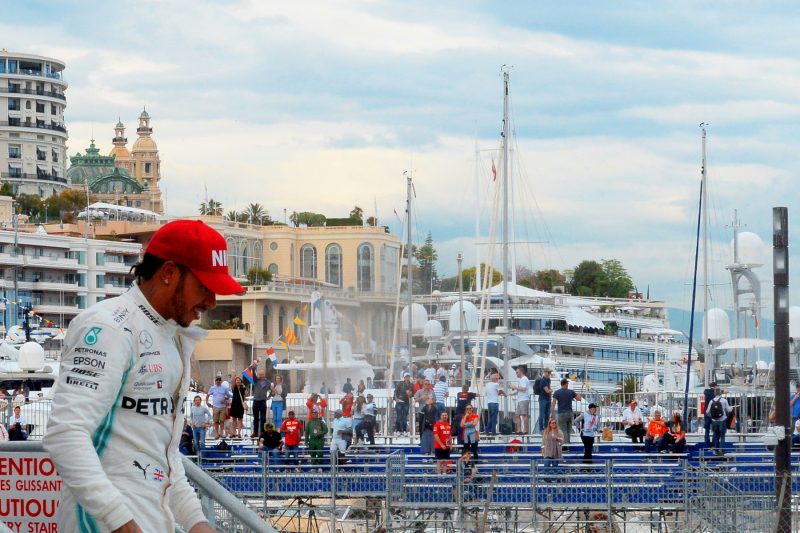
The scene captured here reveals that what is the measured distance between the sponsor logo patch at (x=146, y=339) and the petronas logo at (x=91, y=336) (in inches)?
5.9

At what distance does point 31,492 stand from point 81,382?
88.3 inches

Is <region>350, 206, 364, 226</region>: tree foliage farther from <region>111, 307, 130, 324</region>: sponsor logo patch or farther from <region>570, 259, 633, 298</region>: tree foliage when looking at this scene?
<region>111, 307, 130, 324</region>: sponsor logo patch

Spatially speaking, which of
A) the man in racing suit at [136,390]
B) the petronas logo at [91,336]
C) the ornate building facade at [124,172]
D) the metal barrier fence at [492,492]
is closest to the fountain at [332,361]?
the metal barrier fence at [492,492]

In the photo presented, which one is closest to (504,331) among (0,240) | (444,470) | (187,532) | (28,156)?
(444,470)

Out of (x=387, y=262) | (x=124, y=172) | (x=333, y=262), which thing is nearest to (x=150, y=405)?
(x=387, y=262)

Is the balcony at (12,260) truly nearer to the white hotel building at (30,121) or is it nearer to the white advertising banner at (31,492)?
the white hotel building at (30,121)

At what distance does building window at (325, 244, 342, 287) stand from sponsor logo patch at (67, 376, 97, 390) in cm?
11572

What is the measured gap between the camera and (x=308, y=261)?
403 feet

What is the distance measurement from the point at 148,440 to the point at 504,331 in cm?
3726

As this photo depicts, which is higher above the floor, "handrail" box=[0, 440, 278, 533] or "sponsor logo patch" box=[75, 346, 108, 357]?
"sponsor logo patch" box=[75, 346, 108, 357]

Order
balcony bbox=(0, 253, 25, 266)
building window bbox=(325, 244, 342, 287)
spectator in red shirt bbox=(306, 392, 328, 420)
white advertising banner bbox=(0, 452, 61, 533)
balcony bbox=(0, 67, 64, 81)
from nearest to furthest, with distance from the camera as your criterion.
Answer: white advertising banner bbox=(0, 452, 61, 533) → spectator in red shirt bbox=(306, 392, 328, 420) → balcony bbox=(0, 253, 25, 266) → building window bbox=(325, 244, 342, 287) → balcony bbox=(0, 67, 64, 81)

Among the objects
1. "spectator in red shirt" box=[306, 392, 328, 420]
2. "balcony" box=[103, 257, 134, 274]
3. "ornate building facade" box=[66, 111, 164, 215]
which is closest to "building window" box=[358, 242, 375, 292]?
"balcony" box=[103, 257, 134, 274]

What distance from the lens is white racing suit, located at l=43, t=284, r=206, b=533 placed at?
4.03m

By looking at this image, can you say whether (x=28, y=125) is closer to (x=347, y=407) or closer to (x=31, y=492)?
(x=347, y=407)
